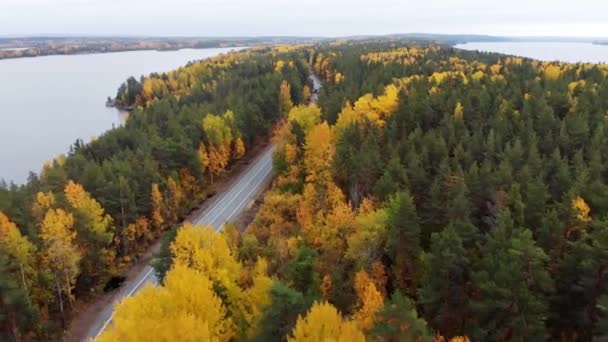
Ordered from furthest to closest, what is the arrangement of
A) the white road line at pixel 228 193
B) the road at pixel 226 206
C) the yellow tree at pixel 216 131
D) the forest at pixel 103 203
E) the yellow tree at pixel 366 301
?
the yellow tree at pixel 216 131 < the white road line at pixel 228 193 < the road at pixel 226 206 < the forest at pixel 103 203 < the yellow tree at pixel 366 301

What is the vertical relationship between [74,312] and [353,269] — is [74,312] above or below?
below

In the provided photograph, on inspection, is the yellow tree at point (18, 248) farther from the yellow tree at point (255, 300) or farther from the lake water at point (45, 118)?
the lake water at point (45, 118)

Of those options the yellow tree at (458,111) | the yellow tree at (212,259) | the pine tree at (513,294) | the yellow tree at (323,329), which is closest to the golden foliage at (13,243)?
the yellow tree at (212,259)

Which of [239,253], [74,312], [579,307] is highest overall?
[579,307]

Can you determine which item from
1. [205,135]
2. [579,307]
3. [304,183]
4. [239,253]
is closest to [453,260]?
[579,307]

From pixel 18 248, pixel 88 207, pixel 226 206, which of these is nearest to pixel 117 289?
pixel 88 207

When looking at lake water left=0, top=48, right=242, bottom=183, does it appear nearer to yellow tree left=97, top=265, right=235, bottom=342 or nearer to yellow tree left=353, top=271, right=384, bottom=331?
yellow tree left=97, top=265, right=235, bottom=342

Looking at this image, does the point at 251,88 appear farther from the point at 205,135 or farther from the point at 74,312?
the point at 74,312
